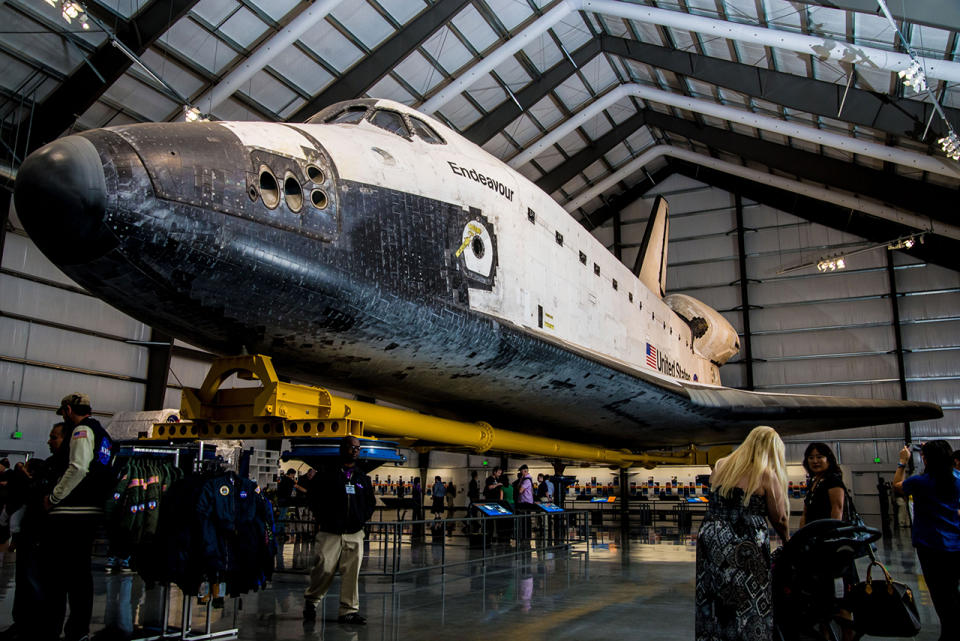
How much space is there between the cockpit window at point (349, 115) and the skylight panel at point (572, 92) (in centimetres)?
1421

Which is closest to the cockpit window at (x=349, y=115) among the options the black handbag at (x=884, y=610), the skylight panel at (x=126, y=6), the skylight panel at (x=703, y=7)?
the black handbag at (x=884, y=610)

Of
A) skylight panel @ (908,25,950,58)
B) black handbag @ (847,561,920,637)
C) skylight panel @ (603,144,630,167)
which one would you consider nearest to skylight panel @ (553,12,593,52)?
skylight panel @ (603,144,630,167)

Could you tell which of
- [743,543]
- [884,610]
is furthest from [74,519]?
[884,610]

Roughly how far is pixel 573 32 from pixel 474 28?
10.6ft

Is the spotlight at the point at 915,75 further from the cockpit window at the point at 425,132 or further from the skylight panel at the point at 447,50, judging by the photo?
the cockpit window at the point at 425,132

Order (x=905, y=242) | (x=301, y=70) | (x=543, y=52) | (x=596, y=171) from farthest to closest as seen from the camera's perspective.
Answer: (x=596, y=171)
(x=905, y=242)
(x=543, y=52)
(x=301, y=70)

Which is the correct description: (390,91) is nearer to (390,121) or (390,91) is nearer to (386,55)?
(386,55)

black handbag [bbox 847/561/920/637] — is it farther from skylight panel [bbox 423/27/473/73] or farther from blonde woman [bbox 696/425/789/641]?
skylight panel [bbox 423/27/473/73]

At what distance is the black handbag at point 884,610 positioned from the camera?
2.83m

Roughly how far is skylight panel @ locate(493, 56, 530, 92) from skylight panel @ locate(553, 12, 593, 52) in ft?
3.81

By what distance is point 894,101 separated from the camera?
12.9 metres

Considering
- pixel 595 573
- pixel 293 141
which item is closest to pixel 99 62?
pixel 293 141

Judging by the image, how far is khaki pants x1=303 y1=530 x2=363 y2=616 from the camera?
443 cm

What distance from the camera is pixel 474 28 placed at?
14445mm
